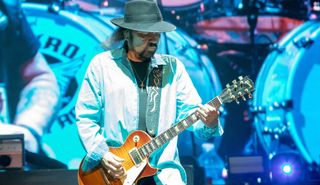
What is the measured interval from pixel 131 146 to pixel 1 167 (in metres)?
2.26

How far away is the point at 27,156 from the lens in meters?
6.00

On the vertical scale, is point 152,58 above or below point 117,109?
above

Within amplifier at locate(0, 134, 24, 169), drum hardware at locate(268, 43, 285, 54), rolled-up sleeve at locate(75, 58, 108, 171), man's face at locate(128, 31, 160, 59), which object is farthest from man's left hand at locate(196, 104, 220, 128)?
drum hardware at locate(268, 43, 285, 54)

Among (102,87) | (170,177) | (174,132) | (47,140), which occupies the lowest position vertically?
(47,140)

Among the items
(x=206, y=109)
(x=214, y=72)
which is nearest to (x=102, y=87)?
(x=206, y=109)

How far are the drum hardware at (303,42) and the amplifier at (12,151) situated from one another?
3599 millimetres

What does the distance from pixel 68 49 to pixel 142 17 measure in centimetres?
318

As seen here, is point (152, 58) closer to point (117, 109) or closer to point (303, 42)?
point (117, 109)

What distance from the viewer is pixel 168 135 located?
3.07 meters

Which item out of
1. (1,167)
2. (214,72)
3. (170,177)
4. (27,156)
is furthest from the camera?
(214,72)

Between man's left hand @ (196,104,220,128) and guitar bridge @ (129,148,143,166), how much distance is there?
0.40m

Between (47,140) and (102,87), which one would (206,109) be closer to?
(102,87)

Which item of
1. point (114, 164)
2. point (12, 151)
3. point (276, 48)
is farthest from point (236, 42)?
point (114, 164)

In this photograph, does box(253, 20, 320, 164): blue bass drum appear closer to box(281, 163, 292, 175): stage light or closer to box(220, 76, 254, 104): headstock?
box(281, 163, 292, 175): stage light
